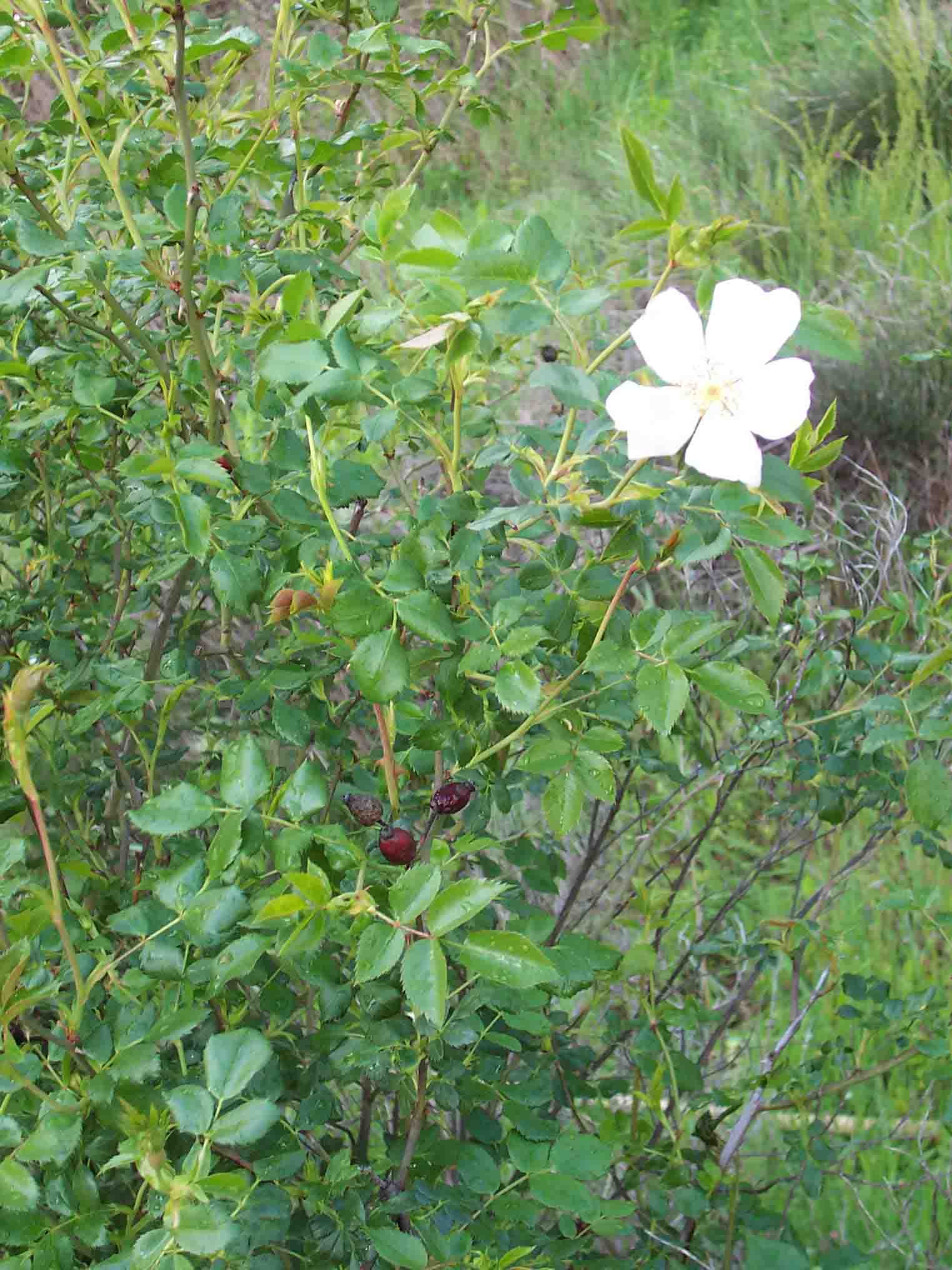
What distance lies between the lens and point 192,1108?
0.69m

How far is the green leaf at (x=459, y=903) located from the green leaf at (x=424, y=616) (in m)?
0.14

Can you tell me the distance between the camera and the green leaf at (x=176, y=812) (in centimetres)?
74

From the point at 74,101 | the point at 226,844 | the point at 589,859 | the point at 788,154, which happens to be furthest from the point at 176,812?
the point at 788,154

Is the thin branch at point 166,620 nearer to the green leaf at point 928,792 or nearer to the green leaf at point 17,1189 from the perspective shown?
the green leaf at point 17,1189

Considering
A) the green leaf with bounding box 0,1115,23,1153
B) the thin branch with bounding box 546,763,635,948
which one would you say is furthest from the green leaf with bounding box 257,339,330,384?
the thin branch with bounding box 546,763,635,948

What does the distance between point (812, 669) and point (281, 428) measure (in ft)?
1.80

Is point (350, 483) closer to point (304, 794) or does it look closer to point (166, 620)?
point (304, 794)

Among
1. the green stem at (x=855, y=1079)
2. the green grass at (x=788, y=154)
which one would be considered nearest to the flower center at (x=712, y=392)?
the green stem at (x=855, y=1079)

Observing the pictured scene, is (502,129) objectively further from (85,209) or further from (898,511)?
(85,209)

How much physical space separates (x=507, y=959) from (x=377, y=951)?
67mm

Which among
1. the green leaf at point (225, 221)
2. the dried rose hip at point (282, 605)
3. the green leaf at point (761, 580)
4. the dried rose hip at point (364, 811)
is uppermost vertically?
the green leaf at point (225, 221)

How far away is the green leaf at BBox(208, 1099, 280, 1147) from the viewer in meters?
0.68

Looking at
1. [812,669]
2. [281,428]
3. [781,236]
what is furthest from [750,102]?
[281,428]

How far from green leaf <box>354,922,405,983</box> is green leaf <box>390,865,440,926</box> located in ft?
0.03
